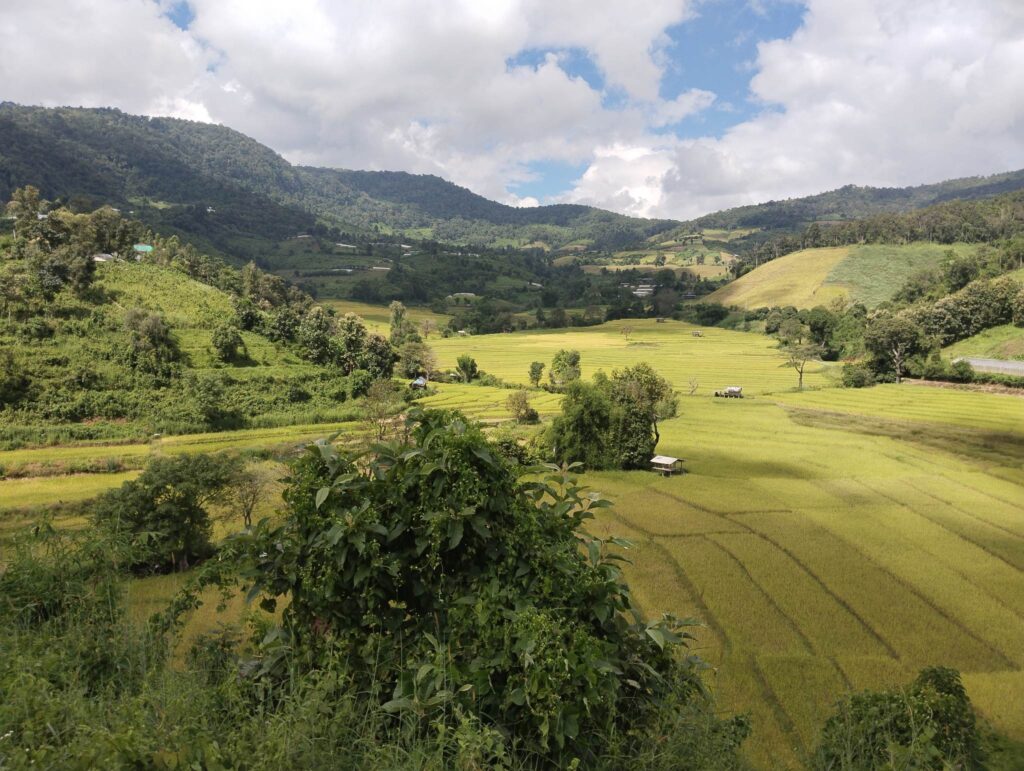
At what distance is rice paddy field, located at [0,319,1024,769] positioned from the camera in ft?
59.6

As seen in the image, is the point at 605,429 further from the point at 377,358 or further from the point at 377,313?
the point at 377,313

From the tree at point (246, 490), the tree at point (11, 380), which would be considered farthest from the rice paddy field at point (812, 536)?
the tree at point (11, 380)

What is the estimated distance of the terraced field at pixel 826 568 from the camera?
1777 cm

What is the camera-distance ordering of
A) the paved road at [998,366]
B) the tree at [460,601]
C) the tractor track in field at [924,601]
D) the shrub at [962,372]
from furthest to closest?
the shrub at [962,372] → the paved road at [998,366] → the tractor track in field at [924,601] → the tree at [460,601]

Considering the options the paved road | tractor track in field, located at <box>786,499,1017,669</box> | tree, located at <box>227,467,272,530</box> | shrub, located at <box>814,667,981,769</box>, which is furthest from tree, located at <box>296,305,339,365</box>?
the paved road

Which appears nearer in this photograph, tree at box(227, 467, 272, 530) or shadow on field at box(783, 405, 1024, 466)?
tree at box(227, 467, 272, 530)

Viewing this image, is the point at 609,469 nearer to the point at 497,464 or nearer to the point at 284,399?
the point at 284,399

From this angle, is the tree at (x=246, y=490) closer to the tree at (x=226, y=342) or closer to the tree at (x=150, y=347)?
the tree at (x=150, y=347)

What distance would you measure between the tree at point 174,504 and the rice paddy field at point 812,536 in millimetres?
1660

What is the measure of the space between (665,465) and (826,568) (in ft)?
50.6

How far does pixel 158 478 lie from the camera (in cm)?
2441

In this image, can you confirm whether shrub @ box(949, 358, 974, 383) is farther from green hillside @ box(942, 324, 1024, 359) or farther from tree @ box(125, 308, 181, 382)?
tree @ box(125, 308, 181, 382)

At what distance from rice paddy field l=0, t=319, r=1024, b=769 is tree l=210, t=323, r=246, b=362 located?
12197 millimetres

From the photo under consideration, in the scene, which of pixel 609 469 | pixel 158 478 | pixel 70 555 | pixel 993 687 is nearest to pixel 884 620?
pixel 993 687
